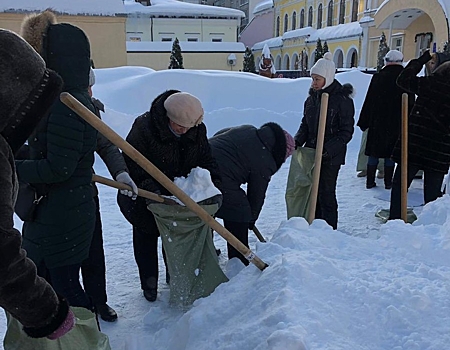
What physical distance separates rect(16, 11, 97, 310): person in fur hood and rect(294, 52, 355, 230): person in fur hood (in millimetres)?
2096

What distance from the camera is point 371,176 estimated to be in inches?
215

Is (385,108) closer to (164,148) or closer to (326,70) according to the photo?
(326,70)

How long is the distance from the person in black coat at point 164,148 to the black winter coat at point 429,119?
5.96ft

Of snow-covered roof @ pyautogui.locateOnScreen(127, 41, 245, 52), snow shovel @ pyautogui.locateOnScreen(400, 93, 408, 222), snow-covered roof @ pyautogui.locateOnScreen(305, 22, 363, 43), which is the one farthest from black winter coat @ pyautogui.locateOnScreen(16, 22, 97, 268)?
snow-covered roof @ pyautogui.locateOnScreen(305, 22, 363, 43)

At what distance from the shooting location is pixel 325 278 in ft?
6.71

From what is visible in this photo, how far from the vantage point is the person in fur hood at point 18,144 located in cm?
106

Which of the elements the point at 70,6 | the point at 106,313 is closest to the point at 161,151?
the point at 106,313

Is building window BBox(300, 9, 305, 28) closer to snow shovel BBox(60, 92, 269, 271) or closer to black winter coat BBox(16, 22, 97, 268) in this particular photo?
snow shovel BBox(60, 92, 269, 271)

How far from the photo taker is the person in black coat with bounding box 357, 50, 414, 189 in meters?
4.70

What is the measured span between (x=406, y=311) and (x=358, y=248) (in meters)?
0.72

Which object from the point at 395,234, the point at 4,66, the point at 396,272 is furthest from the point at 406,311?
the point at 4,66

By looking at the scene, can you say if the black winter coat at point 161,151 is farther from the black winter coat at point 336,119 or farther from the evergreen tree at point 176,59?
the evergreen tree at point 176,59

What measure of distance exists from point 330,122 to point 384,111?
1467mm

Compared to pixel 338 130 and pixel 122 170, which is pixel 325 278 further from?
pixel 338 130
